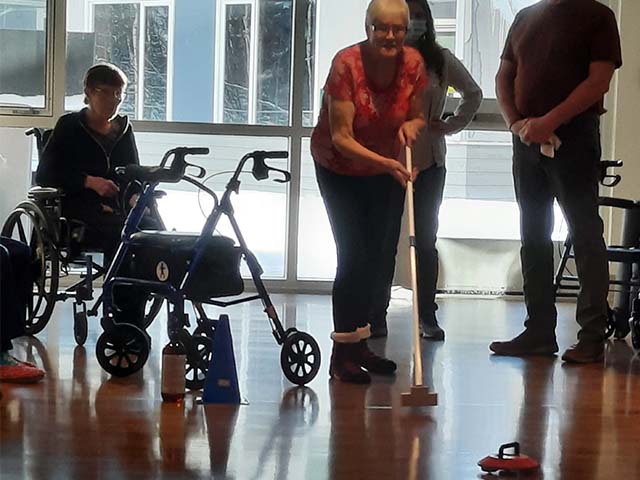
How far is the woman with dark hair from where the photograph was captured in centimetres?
418

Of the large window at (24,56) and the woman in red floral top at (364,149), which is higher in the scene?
the large window at (24,56)

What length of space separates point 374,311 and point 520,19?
1.31 m

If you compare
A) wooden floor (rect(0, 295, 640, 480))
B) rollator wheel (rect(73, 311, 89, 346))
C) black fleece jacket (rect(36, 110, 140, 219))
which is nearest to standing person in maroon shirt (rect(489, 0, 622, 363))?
wooden floor (rect(0, 295, 640, 480))

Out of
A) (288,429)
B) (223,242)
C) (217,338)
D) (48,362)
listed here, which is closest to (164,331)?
(48,362)

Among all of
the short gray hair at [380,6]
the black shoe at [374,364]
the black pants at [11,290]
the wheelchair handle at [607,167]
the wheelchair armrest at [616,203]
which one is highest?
the short gray hair at [380,6]

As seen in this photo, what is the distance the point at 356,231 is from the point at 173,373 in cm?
70

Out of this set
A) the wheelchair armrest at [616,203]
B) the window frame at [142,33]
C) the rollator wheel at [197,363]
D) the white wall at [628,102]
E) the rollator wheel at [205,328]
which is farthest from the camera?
the window frame at [142,33]

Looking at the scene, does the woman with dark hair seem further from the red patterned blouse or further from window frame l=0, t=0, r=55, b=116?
window frame l=0, t=0, r=55, b=116

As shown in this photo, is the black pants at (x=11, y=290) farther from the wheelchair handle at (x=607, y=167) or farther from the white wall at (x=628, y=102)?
the white wall at (x=628, y=102)

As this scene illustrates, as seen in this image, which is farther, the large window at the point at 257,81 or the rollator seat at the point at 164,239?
the large window at the point at 257,81

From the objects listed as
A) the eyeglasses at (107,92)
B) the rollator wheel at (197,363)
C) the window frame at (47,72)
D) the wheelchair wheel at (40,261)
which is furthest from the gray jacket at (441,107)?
the window frame at (47,72)

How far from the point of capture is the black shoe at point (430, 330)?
4289 mm

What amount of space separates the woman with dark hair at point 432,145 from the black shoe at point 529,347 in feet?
1.30

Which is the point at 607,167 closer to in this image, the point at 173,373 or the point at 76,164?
the point at 76,164
